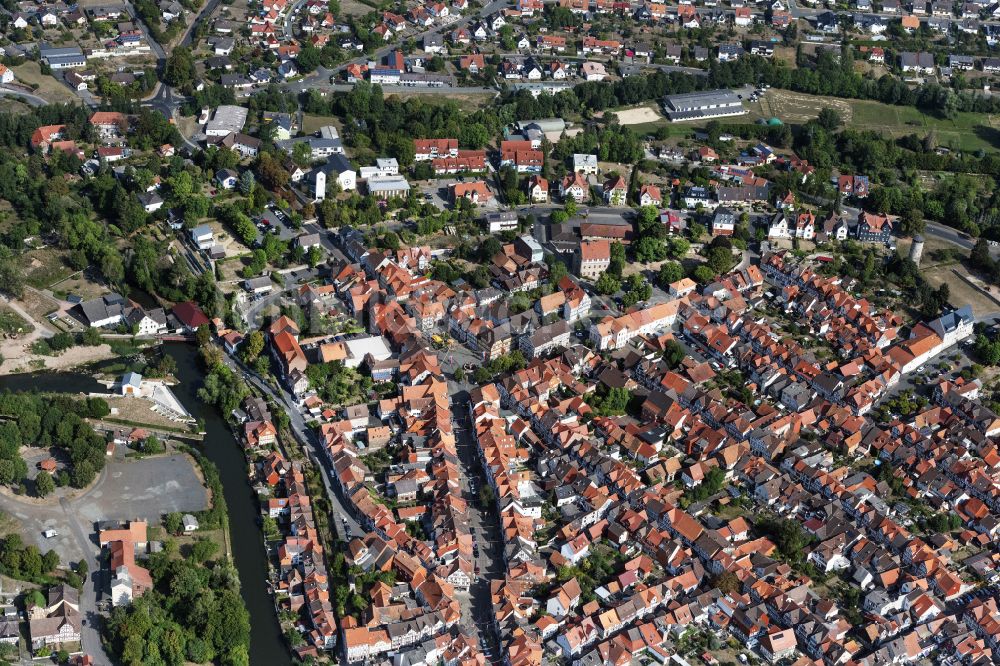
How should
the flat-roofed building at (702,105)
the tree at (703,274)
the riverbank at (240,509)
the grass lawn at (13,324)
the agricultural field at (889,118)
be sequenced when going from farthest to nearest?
the flat-roofed building at (702,105), the agricultural field at (889,118), the tree at (703,274), the grass lawn at (13,324), the riverbank at (240,509)

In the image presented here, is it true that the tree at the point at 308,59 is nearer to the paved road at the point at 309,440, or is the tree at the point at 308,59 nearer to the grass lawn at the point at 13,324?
the grass lawn at the point at 13,324

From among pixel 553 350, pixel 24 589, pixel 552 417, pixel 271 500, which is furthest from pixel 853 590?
pixel 24 589

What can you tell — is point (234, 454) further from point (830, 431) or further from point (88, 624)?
point (830, 431)

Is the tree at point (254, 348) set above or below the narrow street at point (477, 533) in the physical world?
above

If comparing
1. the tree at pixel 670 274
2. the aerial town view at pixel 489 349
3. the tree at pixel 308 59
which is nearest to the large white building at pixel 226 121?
the aerial town view at pixel 489 349

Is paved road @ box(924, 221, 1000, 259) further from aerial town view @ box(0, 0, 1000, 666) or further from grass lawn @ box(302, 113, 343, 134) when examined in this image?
grass lawn @ box(302, 113, 343, 134)

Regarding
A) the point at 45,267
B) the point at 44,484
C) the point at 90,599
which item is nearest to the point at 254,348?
the point at 44,484
